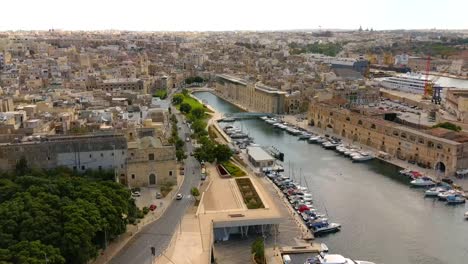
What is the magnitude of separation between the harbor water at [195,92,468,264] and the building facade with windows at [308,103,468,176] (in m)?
1.60

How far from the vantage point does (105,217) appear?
49.9 ft

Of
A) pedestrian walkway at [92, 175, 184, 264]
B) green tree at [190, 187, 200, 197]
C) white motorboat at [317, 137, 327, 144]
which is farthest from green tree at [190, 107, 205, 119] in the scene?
green tree at [190, 187, 200, 197]

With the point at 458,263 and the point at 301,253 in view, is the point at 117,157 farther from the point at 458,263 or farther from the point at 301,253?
the point at 458,263

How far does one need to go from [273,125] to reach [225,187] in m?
16.3

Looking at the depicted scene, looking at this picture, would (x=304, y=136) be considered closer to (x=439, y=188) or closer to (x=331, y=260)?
(x=439, y=188)

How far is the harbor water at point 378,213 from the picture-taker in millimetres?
16781

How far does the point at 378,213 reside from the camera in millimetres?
20047

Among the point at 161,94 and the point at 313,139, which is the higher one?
the point at 161,94

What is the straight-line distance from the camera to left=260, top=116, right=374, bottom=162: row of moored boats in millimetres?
28016

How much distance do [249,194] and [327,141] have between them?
12567 mm

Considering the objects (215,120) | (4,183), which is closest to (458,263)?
(4,183)

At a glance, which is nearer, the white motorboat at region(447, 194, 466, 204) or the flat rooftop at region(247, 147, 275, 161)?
the white motorboat at region(447, 194, 466, 204)

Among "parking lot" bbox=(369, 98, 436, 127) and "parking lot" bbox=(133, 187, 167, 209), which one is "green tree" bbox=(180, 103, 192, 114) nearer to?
"parking lot" bbox=(369, 98, 436, 127)

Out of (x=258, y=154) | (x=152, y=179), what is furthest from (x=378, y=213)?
(x=152, y=179)
